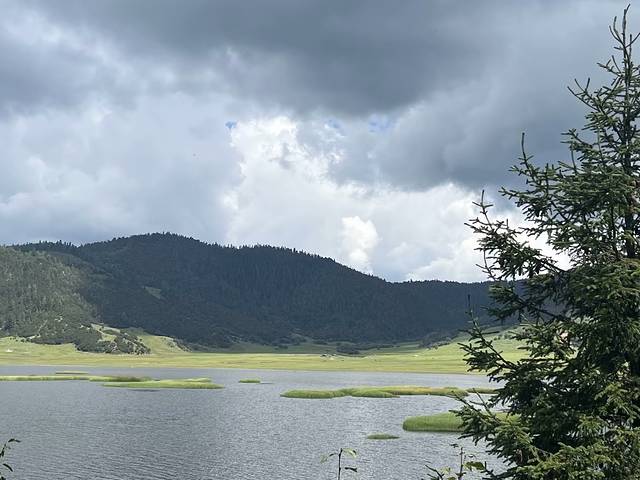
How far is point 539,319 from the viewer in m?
18.9

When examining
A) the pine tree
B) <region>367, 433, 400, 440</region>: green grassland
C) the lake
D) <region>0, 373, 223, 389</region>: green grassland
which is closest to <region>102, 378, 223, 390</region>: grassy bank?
<region>0, 373, 223, 389</region>: green grassland

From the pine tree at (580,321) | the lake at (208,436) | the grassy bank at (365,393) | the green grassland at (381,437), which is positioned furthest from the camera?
the grassy bank at (365,393)

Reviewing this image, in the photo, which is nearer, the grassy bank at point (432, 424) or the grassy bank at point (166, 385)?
the grassy bank at point (432, 424)

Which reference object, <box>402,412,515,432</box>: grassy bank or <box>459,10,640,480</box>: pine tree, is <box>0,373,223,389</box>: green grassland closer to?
<box>402,412,515,432</box>: grassy bank

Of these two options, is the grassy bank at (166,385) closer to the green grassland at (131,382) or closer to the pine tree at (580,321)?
the green grassland at (131,382)

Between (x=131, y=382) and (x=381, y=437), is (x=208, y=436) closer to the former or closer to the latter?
(x=381, y=437)

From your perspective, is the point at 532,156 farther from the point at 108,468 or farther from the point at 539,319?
the point at 108,468

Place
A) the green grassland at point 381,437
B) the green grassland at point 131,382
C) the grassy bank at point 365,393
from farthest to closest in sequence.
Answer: the green grassland at point 131,382
the grassy bank at point 365,393
the green grassland at point 381,437

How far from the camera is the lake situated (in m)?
61.8

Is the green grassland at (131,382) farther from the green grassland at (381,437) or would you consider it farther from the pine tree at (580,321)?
the pine tree at (580,321)

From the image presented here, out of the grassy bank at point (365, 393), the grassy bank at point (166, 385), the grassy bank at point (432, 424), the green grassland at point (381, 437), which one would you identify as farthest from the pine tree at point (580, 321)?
the grassy bank at point (166, 385)

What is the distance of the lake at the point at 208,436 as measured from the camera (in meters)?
61.8

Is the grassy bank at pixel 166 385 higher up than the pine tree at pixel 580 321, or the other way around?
the pine tree at pixel 580 321

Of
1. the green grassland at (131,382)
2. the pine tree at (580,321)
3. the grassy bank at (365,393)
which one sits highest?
the pine tree at (580,321)
